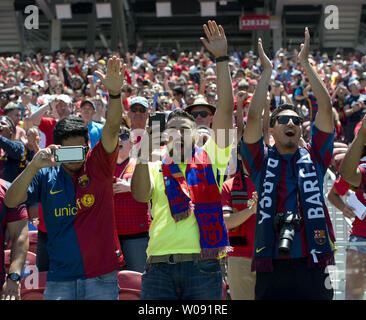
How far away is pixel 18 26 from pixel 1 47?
1727 mm

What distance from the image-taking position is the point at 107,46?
37.0 m

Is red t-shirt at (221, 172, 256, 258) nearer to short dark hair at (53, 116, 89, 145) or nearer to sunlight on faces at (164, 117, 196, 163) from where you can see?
sunlight on faces at (164, 117, 196, 163)

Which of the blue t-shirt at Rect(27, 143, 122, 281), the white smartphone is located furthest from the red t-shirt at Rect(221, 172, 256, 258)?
the white smartphone

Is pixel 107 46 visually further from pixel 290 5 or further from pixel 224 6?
pixel 290 5

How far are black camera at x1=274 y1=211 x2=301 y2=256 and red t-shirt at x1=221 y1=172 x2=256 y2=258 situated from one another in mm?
1097

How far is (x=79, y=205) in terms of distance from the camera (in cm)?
397

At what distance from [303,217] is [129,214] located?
2112 mm

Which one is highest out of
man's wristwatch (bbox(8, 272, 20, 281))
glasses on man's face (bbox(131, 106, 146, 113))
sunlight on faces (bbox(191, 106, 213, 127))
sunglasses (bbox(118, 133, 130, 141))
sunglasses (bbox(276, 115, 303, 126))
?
glasses on man's face (bbox(131, 106, 146, 113))

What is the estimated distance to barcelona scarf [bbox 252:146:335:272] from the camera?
12.7 ft

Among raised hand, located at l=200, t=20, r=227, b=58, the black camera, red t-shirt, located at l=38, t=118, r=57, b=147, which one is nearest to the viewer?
the black camera

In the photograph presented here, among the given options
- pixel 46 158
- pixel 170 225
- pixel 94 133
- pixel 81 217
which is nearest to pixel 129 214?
pixel 94 133

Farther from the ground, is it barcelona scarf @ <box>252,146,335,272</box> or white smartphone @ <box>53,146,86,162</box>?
white smartphone @ <box>53,146,86,162</box>

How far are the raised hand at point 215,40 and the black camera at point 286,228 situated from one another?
3.87 ft
